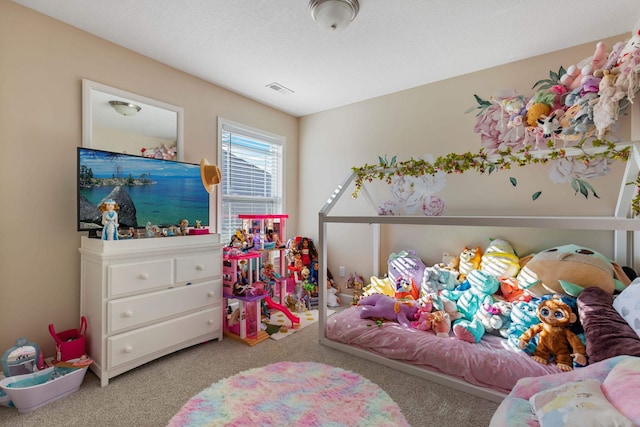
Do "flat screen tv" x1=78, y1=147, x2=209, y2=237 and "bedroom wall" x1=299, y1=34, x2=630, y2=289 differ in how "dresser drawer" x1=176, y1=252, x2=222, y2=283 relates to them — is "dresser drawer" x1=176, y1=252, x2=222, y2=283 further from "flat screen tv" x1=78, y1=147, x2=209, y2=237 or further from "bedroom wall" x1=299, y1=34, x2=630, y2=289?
"bedroom wall" x1=299, y1=34, x2=630, y2=289

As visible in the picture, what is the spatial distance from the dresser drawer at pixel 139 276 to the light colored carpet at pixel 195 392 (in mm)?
579

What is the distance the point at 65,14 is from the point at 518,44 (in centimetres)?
331

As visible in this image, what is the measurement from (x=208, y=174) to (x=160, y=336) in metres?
1.33

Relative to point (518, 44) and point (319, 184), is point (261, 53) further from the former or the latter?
point (518, 44)

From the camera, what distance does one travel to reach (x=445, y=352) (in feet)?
6.25

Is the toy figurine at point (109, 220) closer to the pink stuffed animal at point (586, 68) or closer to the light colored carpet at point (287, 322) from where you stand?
the light colored carpet at point (287, 322)

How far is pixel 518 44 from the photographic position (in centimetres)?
226

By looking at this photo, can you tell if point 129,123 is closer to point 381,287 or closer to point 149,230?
point 149,230

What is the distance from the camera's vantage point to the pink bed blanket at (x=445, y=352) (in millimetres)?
1699

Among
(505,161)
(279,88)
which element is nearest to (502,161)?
(505,161)

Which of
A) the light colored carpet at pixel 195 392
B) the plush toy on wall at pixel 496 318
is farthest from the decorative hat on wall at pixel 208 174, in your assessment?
the plush toy on wall at pixel 496 318

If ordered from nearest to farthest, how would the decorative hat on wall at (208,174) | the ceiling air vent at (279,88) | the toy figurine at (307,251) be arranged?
the decorative hat on wall at (208,174)
the ceiling air vent at (279,88)
the toy figurine at (307,251)

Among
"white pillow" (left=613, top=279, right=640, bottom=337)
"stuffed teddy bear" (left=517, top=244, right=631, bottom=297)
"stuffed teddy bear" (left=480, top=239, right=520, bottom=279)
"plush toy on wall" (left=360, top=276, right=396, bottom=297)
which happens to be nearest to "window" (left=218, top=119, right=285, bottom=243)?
"plush toy on wall" (left=360, top=276, right=396, bottom=297)

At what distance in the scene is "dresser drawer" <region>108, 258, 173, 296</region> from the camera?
1.87m
